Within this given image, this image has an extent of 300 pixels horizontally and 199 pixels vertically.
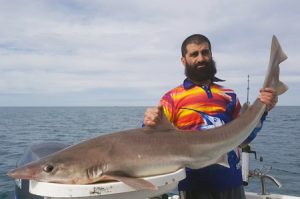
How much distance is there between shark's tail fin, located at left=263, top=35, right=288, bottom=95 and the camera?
4730 millimetres

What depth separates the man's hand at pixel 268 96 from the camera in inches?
183

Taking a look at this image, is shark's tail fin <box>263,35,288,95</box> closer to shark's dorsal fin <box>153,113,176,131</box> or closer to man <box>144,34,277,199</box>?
man <box>144,34,277,199</box>

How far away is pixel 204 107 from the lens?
4680 mm

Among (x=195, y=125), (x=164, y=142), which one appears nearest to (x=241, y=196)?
(x=195, y=125)

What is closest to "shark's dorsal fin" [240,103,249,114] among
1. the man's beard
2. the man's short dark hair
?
the man's beard

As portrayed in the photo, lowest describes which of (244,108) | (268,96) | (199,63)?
(244,108)

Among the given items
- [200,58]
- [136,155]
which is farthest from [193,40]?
[136,155]

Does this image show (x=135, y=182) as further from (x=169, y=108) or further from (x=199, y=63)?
(x=199, y=63)

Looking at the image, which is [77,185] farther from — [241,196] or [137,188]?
[241,196]

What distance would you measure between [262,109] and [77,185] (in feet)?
8.02

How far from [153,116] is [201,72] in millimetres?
1213

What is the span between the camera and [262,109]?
4719mm

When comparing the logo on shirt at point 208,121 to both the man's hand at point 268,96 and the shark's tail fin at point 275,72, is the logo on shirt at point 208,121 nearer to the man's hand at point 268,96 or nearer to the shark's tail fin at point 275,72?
the man's hand at point 268,96

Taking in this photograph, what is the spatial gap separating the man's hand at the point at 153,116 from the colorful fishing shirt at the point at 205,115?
673 mm
